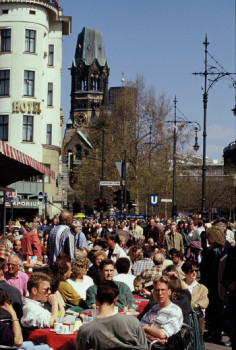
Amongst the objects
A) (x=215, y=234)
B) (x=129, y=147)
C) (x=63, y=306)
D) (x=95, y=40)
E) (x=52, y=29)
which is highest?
(x=95, y=40)

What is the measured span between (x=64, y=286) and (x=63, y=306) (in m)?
1.04

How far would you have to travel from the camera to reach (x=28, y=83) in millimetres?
44844

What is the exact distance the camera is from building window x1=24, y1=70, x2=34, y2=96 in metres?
44.8

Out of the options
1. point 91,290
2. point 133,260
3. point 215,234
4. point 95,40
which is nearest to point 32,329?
point 91,290

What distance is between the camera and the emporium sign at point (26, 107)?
145ft

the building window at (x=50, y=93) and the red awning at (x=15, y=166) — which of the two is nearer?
the red awning at (x=15, y=166)

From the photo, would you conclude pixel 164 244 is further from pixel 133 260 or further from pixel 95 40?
pixel 95 40

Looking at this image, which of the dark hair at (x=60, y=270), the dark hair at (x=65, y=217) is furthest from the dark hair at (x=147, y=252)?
the dark hair at (x=60, y=270)

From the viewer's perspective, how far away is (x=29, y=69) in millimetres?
44781

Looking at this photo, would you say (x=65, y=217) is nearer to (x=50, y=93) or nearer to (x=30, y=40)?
(x=30, y=40)

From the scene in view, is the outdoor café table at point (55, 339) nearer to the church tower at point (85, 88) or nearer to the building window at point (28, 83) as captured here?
the building window at point (28, 83)

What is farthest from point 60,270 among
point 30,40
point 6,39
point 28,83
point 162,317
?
point 30,40

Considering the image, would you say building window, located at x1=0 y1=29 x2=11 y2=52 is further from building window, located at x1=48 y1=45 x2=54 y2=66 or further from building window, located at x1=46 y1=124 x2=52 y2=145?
building window, located at x1=46 y1=124 x2=52 y2=145

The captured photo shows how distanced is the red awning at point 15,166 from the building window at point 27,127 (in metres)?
26.6
